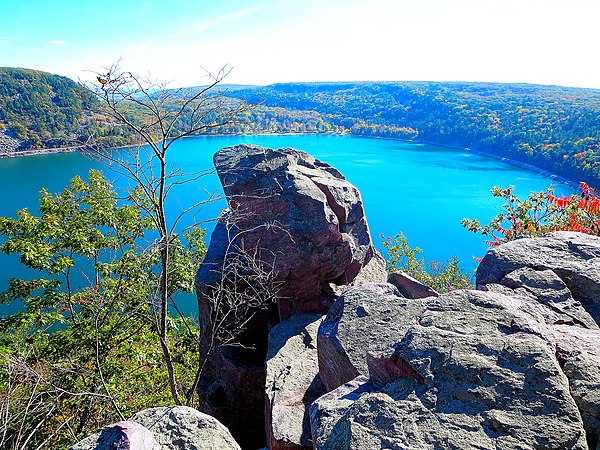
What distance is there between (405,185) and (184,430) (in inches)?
2201

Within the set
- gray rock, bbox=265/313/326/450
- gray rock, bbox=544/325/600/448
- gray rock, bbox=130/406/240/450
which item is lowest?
gray rock, bbox=265/313/326/450

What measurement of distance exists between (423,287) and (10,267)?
972 inches

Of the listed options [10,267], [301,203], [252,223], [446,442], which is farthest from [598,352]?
[10,267]

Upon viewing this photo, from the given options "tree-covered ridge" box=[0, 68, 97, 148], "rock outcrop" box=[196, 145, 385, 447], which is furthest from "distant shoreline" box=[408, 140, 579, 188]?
"tree-covered ridge" box=[0, 68, 97, 148]

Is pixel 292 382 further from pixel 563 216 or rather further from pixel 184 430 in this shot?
pixel 563 216

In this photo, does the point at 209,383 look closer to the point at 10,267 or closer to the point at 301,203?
the point at 301,203

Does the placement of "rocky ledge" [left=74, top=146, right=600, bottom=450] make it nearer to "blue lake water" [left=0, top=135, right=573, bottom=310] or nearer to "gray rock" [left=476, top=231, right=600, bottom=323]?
"gray rock" [left=476, top=231, right=600, bottom=323]

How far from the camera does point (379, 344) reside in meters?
5.33

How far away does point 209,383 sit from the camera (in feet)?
30.2

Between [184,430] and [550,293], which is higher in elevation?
[550,293]

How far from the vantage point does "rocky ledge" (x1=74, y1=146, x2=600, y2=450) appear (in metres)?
3.26

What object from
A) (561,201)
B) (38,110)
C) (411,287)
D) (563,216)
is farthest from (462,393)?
(38,110)

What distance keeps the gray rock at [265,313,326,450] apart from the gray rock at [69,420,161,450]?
262 cm

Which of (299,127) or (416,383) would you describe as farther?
(299,127)
